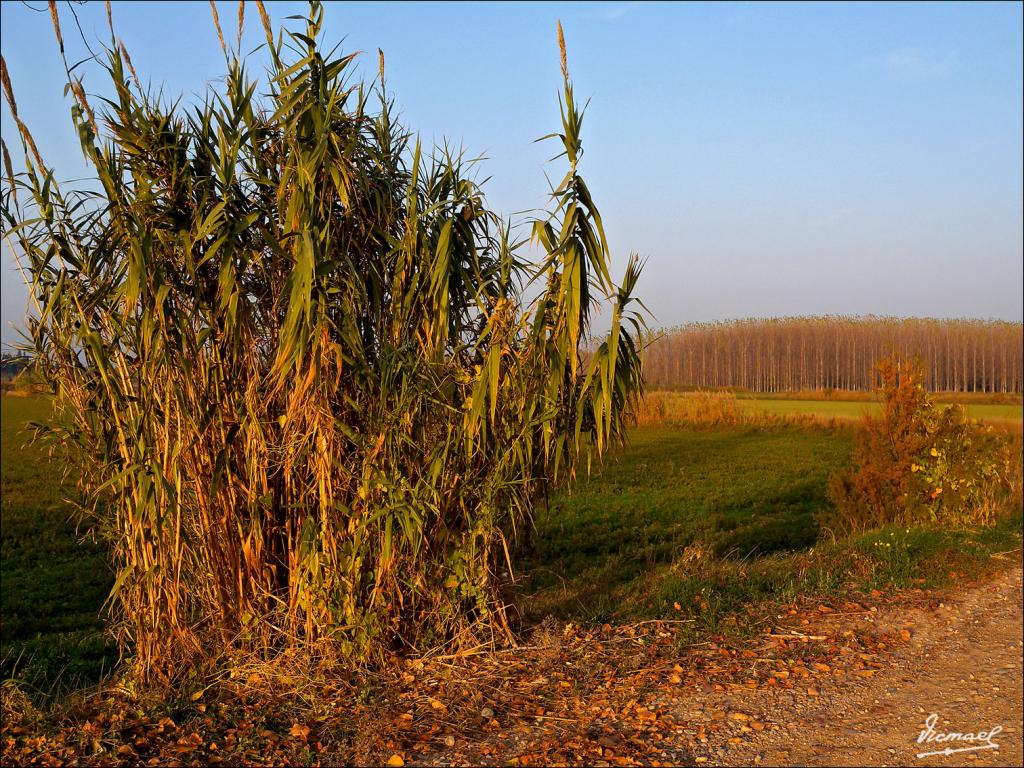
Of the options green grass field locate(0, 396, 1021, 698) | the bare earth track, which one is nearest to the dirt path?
the bare earth track

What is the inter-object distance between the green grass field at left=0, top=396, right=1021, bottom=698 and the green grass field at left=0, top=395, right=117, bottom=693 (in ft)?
0.06

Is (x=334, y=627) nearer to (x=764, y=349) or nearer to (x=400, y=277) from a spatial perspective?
(x=400, y=277)

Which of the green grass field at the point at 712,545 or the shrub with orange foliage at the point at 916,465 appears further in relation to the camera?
the shrub with orange foliage at the point at 916,465

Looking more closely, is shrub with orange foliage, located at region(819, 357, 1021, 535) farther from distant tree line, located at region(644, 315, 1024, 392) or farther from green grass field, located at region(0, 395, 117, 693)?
distant tree line, located at region(644, 315, 1024, 392)

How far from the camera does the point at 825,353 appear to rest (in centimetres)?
2447

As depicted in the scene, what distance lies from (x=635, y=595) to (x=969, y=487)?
4.16m

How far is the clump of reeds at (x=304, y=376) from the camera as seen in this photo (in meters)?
4.01

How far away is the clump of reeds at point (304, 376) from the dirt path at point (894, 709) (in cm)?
137

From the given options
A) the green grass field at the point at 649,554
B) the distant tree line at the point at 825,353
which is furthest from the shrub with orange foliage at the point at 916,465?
the distant tree line at the point at 825,353

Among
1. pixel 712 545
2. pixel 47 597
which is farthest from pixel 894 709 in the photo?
pixel 47 597

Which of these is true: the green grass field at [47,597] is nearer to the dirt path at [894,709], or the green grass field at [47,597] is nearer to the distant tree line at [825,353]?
the dirt path at [894,709]

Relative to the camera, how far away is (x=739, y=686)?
13.4 ft

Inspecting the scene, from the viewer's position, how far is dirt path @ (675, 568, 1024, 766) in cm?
338

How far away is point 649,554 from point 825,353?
17319 mm
